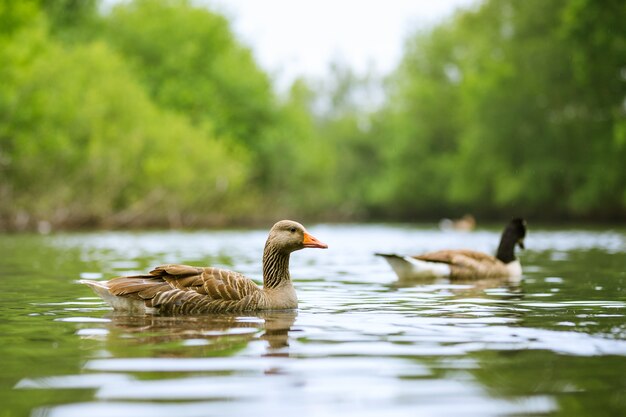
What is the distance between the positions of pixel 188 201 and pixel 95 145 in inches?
492

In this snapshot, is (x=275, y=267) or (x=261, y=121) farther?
(x=261, y=121)

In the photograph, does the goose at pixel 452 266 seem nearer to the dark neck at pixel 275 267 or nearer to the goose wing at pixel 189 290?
the dark neck at pixel 275 267

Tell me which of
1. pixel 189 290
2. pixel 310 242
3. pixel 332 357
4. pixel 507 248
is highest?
pixel 310 242

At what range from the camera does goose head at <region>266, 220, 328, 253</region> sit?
38.3 feet

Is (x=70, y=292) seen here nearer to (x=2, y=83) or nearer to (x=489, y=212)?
(x=2, y=83)

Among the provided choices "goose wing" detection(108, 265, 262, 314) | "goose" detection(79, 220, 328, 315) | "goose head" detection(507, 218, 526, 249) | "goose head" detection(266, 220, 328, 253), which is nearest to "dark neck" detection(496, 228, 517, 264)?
Answer: "goose head" detection(507, 218, 526, 249)

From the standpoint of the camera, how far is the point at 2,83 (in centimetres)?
4569

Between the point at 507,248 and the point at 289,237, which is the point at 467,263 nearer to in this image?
the point at 507,248

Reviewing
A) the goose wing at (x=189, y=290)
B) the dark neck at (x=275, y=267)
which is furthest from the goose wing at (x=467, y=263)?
the goose wing at (x=189, y=290)

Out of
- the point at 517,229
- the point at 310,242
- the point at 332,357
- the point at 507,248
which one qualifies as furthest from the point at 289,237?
the point at 517,229

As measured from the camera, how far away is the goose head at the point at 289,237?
11672 mm

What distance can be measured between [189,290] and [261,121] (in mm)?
75526

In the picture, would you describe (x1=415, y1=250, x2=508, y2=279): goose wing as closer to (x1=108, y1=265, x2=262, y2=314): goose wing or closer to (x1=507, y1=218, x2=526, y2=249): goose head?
(x1=507, y1=218, x2=526, y2=249): goose head

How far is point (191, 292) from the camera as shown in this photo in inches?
432
